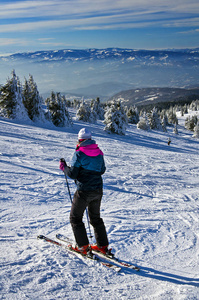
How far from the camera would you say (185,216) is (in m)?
7.02

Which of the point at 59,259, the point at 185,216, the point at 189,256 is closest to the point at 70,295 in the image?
the point at 59,259

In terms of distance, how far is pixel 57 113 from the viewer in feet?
121

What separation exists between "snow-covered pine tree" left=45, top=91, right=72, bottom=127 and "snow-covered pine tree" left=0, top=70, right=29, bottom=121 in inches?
194

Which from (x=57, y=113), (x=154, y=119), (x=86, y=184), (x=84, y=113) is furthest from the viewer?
(x=154, y=119)

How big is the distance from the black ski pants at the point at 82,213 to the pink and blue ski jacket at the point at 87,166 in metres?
0.15

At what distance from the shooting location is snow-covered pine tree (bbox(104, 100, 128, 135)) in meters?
37.9

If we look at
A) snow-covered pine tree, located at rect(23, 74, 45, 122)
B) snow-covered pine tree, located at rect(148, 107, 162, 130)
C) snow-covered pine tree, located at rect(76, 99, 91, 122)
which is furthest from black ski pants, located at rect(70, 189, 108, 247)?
snow-covered pine tree, located at rect(148, 107, 162, 130)

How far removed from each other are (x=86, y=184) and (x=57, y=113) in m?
34.0

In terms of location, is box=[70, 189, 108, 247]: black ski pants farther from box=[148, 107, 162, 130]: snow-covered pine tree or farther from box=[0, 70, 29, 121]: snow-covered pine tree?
box=[148, 107, 162, 130]: snow-covered pine tree

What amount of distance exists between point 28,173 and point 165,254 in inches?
269

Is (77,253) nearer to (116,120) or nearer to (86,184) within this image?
(86,184)

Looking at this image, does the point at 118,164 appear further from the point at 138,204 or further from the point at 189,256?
the point at 189,256

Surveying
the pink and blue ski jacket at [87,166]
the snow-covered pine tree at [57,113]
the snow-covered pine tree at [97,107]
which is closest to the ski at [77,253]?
the pink and blue ski jacket at [87,166]

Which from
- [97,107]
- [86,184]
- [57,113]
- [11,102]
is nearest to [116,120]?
[57,113]
